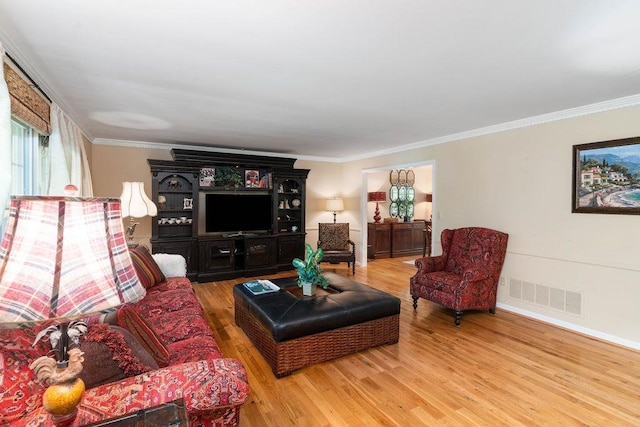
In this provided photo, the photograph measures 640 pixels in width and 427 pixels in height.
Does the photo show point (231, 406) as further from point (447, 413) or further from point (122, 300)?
point (447, 413)

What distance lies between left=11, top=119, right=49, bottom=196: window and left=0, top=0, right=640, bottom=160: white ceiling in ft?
1.42

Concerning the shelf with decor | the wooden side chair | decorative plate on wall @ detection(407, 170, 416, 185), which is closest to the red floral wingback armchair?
the wooden side chair

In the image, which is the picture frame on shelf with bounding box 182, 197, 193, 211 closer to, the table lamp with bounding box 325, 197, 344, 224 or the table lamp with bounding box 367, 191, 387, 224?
the table lamp with bounding box 325, 197, 344, 224

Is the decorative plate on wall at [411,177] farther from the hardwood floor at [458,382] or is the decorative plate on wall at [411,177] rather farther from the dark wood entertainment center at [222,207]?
the hardwood floor at [458,382]

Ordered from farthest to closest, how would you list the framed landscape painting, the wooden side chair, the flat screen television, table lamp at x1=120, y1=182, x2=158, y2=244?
the wooden side chair → the flat screen television → table lamp at x1=120, y1=182, x2=158, y2=244 → the framed landscape painting

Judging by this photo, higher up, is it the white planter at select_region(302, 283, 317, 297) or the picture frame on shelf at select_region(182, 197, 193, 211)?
the picture frame on shelf at select_region(182, 197, 193, 211)

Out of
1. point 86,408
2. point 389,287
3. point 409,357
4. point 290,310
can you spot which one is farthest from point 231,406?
point 389,287

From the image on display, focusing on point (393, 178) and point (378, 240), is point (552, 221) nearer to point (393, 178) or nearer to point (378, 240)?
point (378, 240)

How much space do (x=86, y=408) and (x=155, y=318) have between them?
1.47 m

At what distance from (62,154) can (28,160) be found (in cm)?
24

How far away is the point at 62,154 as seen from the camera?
9.23 feet

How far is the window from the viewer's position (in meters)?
2.50

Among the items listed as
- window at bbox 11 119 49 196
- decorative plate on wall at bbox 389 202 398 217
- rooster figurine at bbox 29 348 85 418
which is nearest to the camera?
rooster figurine at bbox 29 348 85 418

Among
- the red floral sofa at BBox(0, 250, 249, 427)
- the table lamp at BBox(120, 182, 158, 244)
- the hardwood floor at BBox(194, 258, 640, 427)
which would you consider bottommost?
the hardwood floor at BBox(194, 258, 640, 427)
